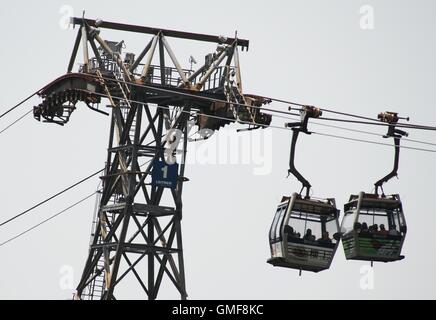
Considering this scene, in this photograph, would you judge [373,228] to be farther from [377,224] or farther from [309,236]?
[309,236]

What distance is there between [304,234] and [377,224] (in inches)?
119

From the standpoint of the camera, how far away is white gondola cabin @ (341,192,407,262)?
188 ft

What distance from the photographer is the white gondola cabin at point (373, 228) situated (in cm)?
5744

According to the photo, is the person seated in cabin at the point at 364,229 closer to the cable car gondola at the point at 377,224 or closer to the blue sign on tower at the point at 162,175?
the cable car gondola at the point at 377,224

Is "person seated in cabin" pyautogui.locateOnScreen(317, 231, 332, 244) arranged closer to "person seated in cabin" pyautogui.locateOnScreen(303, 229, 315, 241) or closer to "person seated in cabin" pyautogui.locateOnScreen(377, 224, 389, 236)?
"person seated in cabin" pyautogui.locateOnScreen(303, 229, 315, 241)

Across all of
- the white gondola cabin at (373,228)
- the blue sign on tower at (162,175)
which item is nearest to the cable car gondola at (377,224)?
the white gondola cabin at (373,228)

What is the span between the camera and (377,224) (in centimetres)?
5809

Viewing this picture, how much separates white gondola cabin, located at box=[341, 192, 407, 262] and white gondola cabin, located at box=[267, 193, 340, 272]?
65 cm

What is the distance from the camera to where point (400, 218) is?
2302 inches

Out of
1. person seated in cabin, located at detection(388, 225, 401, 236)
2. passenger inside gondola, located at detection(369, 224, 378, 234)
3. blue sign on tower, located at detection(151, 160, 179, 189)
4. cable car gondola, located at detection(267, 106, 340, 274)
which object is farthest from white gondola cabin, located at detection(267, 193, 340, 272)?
blue sign on tower, located at detection(151, 160, 179, 189)
